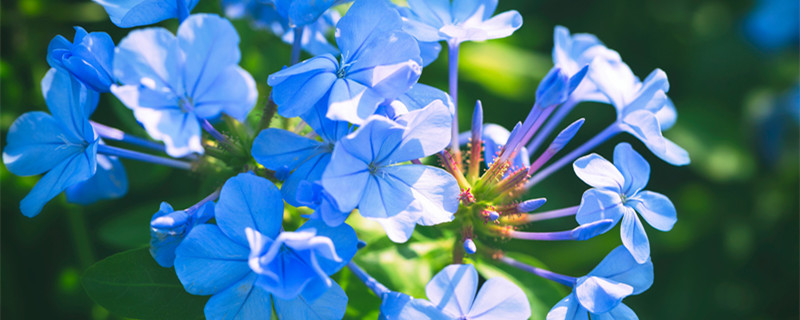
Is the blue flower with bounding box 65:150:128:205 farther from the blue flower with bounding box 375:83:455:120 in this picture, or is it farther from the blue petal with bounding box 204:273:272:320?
the blue flower with bounding box 375:83:455:120

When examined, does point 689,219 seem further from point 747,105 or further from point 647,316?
point 747,105

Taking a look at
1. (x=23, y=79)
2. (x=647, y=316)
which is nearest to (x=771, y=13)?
(x=647, y=316)

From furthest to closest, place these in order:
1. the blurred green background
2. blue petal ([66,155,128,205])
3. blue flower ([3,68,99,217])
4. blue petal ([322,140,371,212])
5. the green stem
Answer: the blurred green background, the green stem, blue petal ([66,155,128,205]), blue flower ([3,68,99,217]), blue petal ([322,140,371,212])

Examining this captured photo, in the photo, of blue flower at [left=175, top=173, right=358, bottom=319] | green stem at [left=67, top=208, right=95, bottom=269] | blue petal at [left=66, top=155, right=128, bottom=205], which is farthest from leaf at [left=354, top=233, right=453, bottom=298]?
green stem at [left=67, top=208, right=95, bottom=269]

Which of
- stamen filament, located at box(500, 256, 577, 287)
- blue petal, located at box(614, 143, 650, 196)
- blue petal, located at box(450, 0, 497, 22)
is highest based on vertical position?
blue petal, located at box(450, 0, 497, 22)

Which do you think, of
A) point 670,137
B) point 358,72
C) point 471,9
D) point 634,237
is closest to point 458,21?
point 471,9

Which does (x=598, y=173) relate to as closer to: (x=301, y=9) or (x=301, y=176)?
(x=301, y=176)
